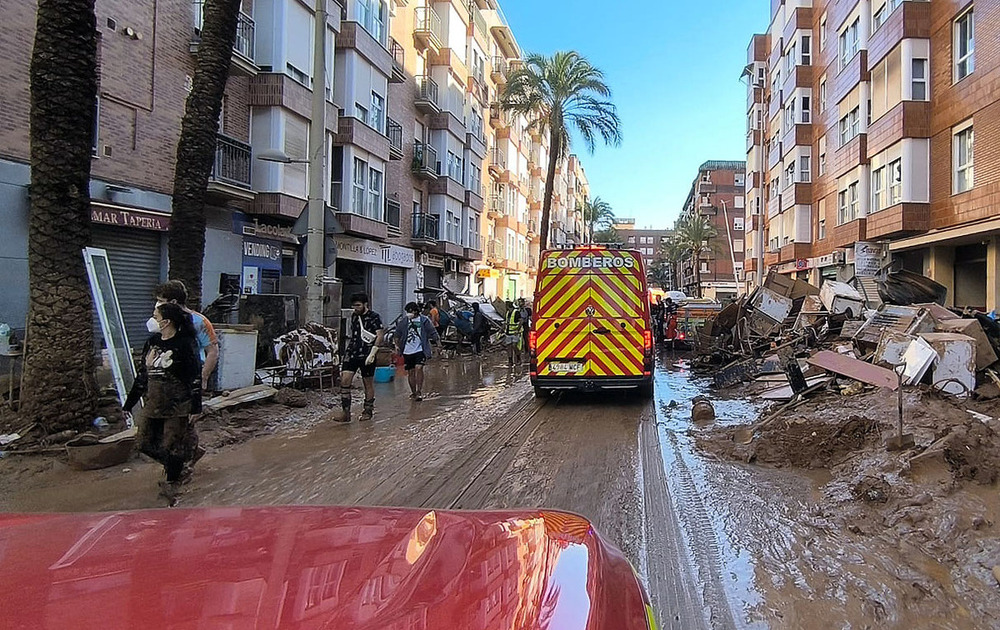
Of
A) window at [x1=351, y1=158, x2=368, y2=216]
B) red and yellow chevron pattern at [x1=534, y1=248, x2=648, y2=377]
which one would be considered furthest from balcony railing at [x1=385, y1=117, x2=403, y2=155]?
red and yellow chevron pattern at [x1=534, y1=248, x2=648, y2=377]

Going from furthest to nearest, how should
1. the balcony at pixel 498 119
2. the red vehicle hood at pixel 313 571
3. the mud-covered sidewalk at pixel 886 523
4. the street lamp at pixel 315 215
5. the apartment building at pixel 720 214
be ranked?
the apartment building at pixel 720 214
the balcony at pixel 498 119
the street lamp at pixel 315 215
the mud-covered sidewalk at pixel 886 523
the red vehicle hood at pixel 313 571

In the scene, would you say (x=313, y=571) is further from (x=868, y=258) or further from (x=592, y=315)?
(x=868, y=258)

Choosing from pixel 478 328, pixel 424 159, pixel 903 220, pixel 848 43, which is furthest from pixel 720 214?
pixel 478 328

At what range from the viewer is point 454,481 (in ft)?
20.1

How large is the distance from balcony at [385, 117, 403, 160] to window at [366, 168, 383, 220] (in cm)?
181

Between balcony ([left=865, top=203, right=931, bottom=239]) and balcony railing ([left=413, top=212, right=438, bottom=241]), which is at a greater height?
balcony railing ([left=413, top=212, right=438, bottom=241])

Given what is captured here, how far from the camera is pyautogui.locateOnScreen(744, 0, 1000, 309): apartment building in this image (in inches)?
723

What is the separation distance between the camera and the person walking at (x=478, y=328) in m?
21.7

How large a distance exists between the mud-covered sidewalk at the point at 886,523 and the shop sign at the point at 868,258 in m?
19.4

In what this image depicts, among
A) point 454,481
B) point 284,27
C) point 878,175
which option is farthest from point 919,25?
point 454,481

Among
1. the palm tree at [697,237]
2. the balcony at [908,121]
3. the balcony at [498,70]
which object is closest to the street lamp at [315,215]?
the balcony at [908,121]

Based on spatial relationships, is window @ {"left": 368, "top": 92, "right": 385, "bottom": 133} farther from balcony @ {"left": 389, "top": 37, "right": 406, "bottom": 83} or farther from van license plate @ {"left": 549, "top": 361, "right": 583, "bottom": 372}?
van license plate @ {"left": 549, "top": 361, "right": 583, "bottom": 372}

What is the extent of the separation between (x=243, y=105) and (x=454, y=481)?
15.5m

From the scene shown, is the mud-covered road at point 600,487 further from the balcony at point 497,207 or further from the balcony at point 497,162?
the balcony at point 497,162
